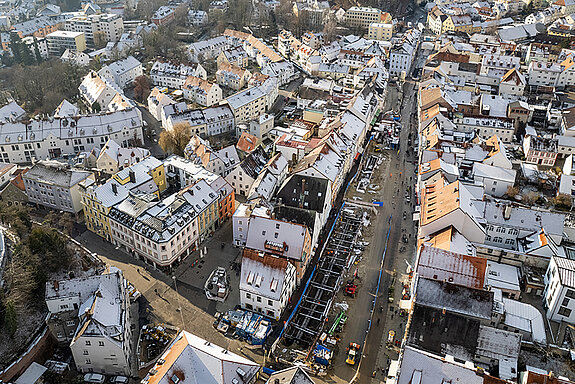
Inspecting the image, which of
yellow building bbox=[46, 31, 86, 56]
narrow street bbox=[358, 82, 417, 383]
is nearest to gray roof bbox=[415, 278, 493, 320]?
narrow street bbox=[358, 82, 417, 383]

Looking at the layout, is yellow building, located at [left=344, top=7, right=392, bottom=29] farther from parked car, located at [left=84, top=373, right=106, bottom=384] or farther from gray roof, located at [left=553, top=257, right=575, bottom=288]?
parked car, located at [left=84, top=373, right=106, bottom=384]

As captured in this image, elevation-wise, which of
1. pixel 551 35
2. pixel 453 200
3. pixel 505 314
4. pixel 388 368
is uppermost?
pixel 551 35

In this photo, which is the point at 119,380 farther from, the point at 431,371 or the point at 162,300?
the point at 431,371

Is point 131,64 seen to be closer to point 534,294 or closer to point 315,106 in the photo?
point 315,106

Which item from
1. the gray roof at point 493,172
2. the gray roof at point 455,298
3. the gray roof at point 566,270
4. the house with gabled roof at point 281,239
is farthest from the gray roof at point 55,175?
the gray roof at point 566,270

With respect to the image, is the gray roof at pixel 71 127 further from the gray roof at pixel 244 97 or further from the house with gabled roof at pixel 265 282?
the house with gabled roof at pixel 265 282

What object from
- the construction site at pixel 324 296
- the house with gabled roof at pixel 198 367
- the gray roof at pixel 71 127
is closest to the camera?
the house with gabled roof at pixel 198 367

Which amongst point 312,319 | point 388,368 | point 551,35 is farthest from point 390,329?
point 551,35
